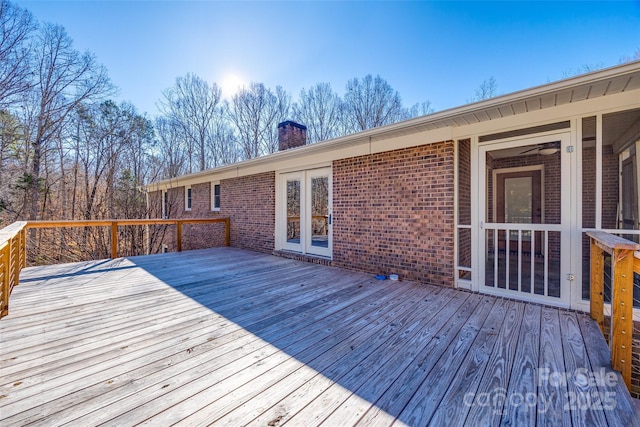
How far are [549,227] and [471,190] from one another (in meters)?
0.98

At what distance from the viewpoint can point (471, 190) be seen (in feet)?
12.5

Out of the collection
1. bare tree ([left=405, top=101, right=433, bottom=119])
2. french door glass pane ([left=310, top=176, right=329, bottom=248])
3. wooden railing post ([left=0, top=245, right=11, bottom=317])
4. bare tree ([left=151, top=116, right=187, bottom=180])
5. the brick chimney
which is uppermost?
bare tree ([left=405, top=101, right=433, bottom=119])

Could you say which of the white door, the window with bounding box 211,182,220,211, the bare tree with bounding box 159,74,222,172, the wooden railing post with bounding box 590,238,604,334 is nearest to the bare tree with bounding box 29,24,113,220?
the bare tree with bounding box 159,74,222,172

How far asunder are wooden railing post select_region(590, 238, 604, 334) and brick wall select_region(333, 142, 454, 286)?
1502 mm

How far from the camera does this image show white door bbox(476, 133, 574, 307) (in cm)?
319

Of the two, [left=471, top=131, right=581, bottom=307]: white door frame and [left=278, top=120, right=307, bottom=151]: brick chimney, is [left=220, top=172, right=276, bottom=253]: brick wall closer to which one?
[left=278, top=120, right=307, bottom=151]: brick chimney

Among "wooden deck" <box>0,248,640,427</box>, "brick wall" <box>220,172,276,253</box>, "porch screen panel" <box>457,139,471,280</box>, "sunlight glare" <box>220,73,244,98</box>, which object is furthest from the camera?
"sunlight glare" <box>220,73,244,98</box>

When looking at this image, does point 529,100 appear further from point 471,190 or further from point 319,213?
point 319,213

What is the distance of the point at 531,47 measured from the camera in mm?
8336

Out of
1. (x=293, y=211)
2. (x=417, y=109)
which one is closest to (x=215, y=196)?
(x=293, y=211)

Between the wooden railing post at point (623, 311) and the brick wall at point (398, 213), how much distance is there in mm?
2099

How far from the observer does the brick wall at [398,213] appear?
13.2 ft

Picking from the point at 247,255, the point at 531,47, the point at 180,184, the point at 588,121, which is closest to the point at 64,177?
the point at 180,184

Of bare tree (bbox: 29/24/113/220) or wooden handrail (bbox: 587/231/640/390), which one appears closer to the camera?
wooden handrail (bbox: 587/231/640/390)
